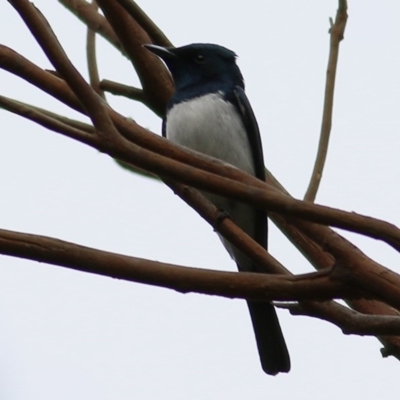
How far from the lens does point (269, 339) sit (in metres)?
4.33

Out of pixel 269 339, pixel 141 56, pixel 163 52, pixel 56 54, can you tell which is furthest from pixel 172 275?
pixel 163 52

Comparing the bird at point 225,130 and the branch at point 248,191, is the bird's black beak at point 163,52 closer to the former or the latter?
the bird at point 225,130

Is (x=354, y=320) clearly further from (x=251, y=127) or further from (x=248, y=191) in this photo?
(x=251, y=127)

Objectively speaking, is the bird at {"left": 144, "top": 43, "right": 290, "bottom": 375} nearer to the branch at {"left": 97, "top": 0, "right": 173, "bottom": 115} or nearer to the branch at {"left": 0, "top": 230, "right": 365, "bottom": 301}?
the branch at {"left": 97, "top": 0, "right": 173, "bottom": 115}

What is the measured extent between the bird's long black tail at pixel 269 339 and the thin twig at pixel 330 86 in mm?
1211

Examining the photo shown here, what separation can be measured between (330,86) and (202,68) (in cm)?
173

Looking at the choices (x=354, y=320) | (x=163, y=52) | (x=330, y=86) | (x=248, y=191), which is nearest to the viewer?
(x=248, y=191)

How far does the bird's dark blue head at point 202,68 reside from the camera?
15.8 ft

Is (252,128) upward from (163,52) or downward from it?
downward

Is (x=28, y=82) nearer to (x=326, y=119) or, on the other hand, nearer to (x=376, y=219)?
(x=376, y=219)

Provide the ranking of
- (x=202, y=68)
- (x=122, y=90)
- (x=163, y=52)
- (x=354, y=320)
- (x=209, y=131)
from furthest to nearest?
(x=202, y=68) < (x=163, y=52) < (x=209, y=131) < (x=122, y=90) < (x=354, y=320)

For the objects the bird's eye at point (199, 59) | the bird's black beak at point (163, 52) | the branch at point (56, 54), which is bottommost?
the branch at point (56, 54)

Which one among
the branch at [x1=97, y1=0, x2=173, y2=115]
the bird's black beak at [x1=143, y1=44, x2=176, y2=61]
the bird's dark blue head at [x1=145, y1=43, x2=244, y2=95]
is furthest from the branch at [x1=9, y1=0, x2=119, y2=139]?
the bird's dark blue head at [x1=145, y1=43, x2=244, y2=95]

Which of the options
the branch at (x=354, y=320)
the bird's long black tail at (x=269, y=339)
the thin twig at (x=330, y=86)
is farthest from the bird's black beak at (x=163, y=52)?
the branch at (x=354, y=320)
